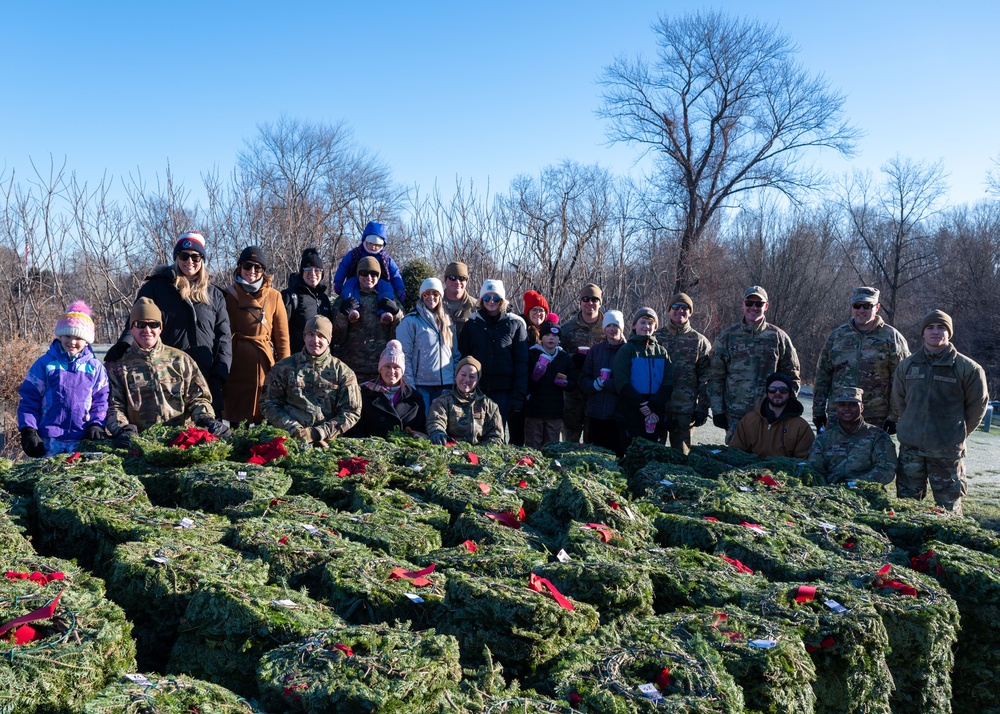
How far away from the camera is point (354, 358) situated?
715cm

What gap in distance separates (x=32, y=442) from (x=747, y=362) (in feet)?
18.5

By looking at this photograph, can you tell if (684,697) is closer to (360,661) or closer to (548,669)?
(548,669)

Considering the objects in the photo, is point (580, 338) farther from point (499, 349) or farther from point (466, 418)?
point (466, 418)

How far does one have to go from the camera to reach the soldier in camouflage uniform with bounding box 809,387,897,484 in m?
5.86

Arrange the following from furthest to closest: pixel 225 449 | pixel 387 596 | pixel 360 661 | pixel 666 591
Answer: pixel 225 449 → pixel 666 591 → pixel 387 596 → pixel 360 661

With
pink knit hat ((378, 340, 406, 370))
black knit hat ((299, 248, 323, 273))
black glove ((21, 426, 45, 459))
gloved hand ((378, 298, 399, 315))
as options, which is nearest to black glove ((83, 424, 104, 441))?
black glove ((21, 426, 45, 459))

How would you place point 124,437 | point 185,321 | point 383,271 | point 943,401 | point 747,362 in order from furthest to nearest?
point 383,271, point 747,362, point 943,401, point 185,321, point 124,437

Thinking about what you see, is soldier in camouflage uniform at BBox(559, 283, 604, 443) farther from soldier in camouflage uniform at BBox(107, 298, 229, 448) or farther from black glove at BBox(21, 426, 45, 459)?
black glove at BBox(21, 426, 45, 459)

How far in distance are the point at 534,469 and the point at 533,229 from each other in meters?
10.3

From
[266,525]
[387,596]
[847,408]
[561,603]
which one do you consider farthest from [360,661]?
[847,408]

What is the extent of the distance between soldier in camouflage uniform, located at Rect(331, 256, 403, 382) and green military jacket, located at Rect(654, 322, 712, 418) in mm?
2559

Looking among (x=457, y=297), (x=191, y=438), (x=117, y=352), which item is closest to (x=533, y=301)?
(x=457, y=297)

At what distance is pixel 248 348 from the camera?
6.36 metres

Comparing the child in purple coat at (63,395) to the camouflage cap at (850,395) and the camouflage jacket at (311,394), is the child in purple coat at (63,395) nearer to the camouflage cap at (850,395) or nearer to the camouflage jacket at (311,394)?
the camouflage jacket at (311,394)
